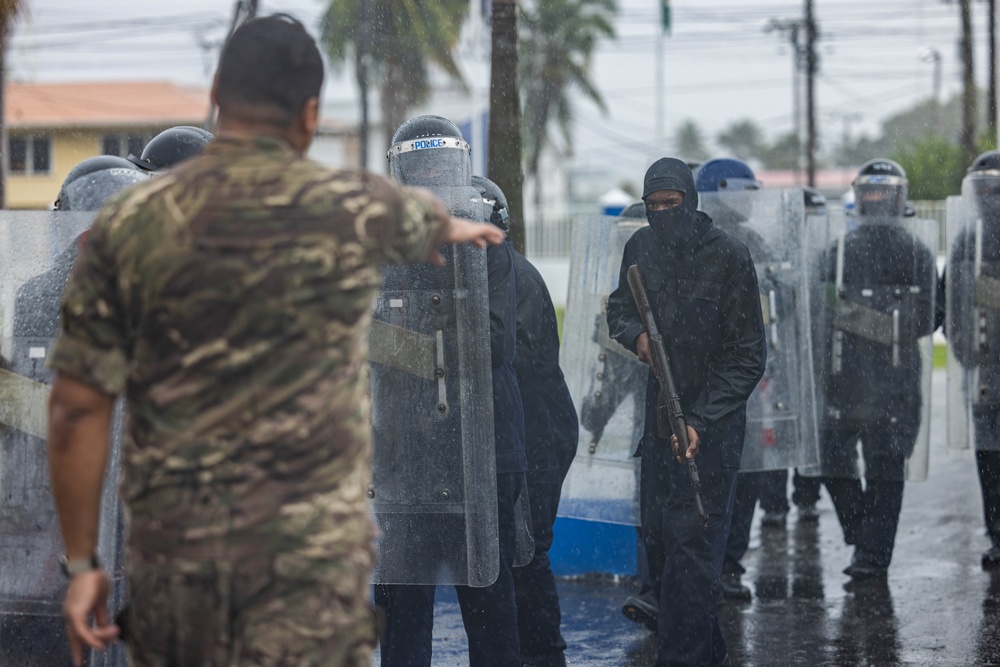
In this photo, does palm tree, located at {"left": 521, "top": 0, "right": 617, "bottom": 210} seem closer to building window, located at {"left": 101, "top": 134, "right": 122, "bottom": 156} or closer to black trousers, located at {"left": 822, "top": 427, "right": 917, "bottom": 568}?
building window, located at {"left": 101, "top": 134, "right": 122, "bottom": 156}

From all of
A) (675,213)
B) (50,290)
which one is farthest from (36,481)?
(675,213)

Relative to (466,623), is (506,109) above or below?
above

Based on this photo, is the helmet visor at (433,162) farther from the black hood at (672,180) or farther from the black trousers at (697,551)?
the black trousers at (697,551)

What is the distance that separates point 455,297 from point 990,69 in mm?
14002

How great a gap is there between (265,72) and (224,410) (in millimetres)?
635

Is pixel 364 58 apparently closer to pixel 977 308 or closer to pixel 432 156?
pixel 977 308

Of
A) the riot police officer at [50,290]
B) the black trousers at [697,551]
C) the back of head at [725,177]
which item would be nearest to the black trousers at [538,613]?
the black trousers at [697,551]

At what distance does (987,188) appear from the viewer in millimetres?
6887

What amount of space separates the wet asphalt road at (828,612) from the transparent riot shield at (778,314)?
2.50 feet

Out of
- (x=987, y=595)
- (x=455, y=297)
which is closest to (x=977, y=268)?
(x=987, y=595)

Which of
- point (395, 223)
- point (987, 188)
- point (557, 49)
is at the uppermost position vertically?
point (557, 49)

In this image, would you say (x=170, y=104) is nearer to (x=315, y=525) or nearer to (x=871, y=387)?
(x=871, y=387)

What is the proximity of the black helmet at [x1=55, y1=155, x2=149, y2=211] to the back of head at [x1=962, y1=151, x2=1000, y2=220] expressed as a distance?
453 cm

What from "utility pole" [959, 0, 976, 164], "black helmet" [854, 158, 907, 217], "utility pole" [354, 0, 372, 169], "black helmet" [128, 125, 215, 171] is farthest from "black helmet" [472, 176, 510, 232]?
"utility pole" [354, 0, 372, 169]
